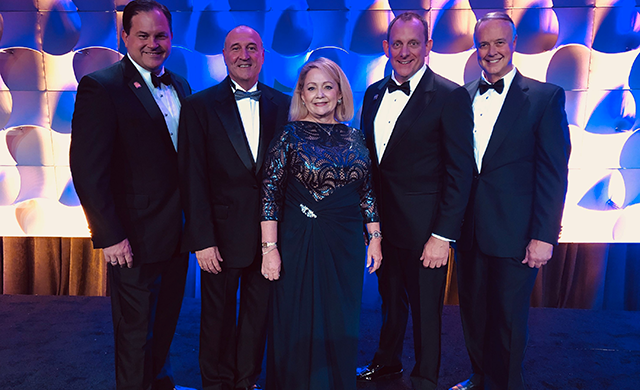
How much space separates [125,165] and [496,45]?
69.8 inches

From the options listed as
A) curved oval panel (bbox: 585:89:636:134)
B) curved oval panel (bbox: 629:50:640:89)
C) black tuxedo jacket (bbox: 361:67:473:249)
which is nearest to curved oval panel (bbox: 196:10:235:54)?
black tuxedo jacket (bbox: 361:67:473:249)

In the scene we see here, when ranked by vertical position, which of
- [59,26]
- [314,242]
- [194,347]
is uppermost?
[59,26]

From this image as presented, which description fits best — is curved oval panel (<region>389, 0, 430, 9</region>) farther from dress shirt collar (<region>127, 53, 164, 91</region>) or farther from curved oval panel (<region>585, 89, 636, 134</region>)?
dress shirt collar (<region>127, 53, 164, 91</region>)

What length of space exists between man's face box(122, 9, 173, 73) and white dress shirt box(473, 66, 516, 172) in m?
1.52

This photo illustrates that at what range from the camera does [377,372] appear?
2.31 m

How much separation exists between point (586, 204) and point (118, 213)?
10.5 feet

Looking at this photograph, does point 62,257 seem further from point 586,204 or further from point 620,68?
point 620,68

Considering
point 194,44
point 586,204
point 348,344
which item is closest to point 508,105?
point 348,344

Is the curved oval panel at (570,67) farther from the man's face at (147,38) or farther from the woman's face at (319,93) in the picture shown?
the man's face at (147,38)

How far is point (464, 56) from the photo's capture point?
3.02 m

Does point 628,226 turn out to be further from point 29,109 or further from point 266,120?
point 29,109

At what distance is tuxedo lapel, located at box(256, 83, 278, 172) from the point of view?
1929 mm

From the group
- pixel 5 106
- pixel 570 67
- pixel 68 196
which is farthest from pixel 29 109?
pixel 570 67

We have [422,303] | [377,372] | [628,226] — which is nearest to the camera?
[422,303]
